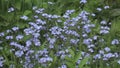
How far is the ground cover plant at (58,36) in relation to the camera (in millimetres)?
3881

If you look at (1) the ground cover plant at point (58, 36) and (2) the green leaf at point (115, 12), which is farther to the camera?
(2) the green leaf at point (115, 12)

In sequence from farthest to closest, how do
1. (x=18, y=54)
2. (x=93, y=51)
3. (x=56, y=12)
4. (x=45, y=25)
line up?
(x=56, y=12)
(x=45, y=25)
(x=93, y=51)
(x=18, y=54)

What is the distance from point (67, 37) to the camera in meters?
4.33

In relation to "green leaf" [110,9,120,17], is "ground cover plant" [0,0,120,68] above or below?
below

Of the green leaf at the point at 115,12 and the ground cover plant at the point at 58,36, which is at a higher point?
the green leaf at the point at 115,12

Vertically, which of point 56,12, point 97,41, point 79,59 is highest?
point 56,12

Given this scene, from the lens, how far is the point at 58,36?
439cm

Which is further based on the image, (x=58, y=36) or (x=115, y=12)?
(x=115, y=12)

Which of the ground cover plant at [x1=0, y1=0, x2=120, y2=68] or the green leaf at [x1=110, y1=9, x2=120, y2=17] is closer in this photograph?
the ground cover plant at [x1=0, y1=0, x2=120, y2=68]

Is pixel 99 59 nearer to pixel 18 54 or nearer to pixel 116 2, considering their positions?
pixel 18 54

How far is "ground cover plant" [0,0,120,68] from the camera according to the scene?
3.88m

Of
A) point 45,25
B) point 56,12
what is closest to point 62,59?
point 45,25

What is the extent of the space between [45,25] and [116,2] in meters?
1.36

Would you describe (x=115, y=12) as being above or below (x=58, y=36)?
above
